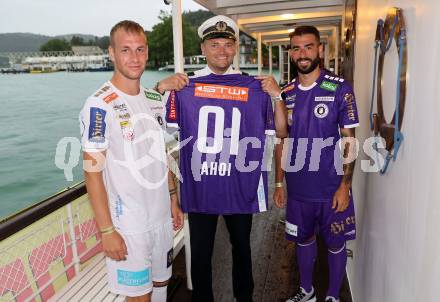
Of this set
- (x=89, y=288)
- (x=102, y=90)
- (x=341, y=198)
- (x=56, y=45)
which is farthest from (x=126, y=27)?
(x=56, y=45)

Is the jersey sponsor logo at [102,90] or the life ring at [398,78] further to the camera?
the jersey sponsor logo at [102,90]

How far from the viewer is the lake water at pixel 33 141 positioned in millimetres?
18188

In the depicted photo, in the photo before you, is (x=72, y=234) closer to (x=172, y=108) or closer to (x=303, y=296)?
(x=172, y=108)

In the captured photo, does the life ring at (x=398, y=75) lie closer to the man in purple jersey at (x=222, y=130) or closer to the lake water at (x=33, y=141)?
the man in purple jersey at (x=222, y=130)

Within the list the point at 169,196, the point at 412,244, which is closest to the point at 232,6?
the point at 169,196

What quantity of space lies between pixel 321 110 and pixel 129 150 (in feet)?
3.94

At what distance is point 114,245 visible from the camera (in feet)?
5.08

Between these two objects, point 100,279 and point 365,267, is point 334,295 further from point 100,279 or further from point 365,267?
point 100,279

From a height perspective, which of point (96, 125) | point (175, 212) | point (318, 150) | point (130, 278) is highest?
point (96, 125)

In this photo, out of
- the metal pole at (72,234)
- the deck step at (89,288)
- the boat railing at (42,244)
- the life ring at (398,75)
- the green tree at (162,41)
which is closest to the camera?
the life ring at (398,75)

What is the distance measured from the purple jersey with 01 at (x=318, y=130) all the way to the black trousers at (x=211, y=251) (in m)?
0.48

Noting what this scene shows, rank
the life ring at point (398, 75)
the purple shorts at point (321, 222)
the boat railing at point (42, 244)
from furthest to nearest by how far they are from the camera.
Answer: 1. the purple shorts at point (321, 222)
2. the boat railing at point (42, 244)
3. the life ring at point (398, 75)

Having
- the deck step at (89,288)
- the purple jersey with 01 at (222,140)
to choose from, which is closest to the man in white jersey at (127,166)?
the purple jersey with 01 at (222,140)

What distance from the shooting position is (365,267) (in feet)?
7.27
